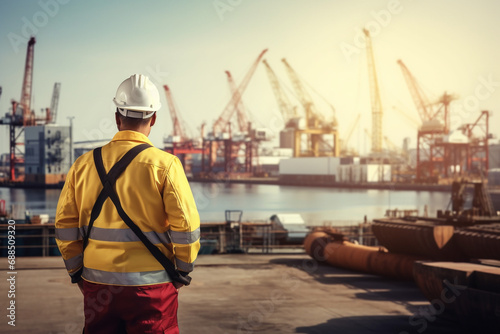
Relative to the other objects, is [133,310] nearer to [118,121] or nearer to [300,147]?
[118,121]

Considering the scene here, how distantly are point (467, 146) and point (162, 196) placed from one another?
143 m

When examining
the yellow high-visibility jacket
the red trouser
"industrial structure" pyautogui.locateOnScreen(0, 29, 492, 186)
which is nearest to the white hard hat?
the yellow high-visibility jacket

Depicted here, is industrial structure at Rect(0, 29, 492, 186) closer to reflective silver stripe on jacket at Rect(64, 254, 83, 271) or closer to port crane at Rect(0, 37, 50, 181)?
port crane at Rect(0, 37, 50, 181)

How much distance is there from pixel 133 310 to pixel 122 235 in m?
0.47

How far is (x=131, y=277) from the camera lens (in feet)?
11.8

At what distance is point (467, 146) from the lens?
137250 mm

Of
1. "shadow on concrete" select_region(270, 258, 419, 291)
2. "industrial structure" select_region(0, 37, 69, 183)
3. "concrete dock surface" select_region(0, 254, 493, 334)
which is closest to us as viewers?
"concrete dock surface" select_region(0, 254, 493, 334)

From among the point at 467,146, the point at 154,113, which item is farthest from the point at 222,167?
the point at 154,113

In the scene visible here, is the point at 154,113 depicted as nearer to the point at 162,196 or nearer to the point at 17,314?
the point at 162,196

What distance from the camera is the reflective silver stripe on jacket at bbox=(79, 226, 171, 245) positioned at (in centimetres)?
363

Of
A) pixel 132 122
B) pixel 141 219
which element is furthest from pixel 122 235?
pixel 132 122

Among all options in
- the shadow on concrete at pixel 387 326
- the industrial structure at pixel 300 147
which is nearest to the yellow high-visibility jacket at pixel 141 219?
the shadow on concrete at pixel 387 326

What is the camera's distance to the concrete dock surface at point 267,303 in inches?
414

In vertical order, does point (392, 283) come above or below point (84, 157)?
below
